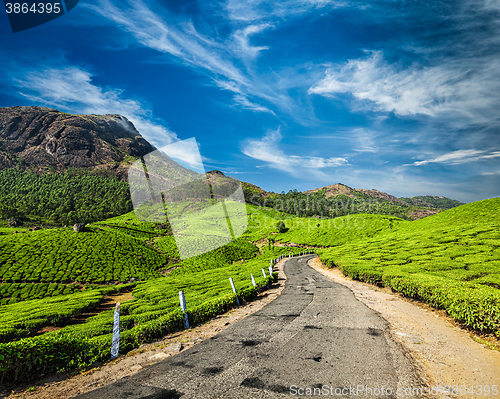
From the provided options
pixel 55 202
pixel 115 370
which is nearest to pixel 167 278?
pixel 115 370

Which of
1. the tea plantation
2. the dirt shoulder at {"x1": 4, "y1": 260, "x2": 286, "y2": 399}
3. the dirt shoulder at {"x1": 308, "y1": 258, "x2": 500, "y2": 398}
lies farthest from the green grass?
the dirt shoulder at {"x1": 308, "y1": 258, "x2": 500, "y2": 398}

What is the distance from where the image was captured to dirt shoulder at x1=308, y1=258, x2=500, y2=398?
17.7ft

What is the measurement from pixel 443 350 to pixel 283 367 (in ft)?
18.0

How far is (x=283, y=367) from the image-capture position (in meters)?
5.74

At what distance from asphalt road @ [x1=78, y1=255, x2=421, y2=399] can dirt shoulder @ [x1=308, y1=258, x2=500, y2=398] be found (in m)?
0.56

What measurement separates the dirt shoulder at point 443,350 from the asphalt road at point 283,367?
557 mm

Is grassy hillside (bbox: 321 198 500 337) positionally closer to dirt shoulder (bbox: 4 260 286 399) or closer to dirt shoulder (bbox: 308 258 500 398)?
dirt shoulder (bbox: 308 258 500 398)

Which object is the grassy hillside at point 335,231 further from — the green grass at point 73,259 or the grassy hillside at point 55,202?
the grassy hillside at point 55,202

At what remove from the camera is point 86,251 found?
220 ft

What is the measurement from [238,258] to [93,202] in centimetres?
17324

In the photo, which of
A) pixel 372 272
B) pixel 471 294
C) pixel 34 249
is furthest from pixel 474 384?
pixel 34 249

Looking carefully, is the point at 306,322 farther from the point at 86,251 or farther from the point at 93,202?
the point at 93,202

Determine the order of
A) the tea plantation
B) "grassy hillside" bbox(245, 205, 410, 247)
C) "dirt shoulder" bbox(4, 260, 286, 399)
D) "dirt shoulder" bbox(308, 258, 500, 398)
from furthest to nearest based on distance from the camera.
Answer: "grassy hillside" bbox(245, 205, 410, 247) → the tea plantation → "dirt shoulder" bbox(308, 258, 500, 398) → "dirt shoulder" bbox(4, 260, 286, 399)

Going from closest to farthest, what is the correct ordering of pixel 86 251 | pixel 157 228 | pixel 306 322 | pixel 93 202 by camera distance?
pixel 306 322 → pixel 86 251 → pixel 157 228 → pixel 93 202
